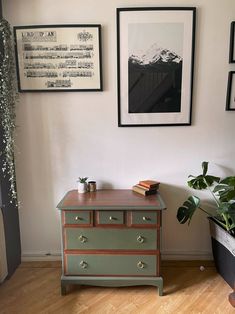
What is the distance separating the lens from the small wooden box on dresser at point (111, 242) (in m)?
1.82

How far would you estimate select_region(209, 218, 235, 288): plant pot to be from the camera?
1853 mm

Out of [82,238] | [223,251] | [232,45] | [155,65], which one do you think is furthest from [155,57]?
[223,251]

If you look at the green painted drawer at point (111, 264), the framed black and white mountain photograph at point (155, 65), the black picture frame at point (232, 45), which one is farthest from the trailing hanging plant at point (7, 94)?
the black picture frame at point (232, 45)

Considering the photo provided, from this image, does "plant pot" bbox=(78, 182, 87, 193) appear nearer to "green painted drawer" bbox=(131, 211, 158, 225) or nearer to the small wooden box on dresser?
the small wooden box on dresser

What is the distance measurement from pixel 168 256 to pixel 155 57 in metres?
1.79

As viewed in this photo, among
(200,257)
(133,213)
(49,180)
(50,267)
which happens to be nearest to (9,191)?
(49,180)

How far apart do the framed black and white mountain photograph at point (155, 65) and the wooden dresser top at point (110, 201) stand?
0.61m

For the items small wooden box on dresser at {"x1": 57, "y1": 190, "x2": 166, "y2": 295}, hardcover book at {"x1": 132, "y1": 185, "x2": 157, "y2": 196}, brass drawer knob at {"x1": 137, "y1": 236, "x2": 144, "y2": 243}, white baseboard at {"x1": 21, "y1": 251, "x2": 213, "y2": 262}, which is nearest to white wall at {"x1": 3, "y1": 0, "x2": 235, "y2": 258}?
white baseboard at {"x1": 21, "y1": 251, "x2": 213, "y2": 262}

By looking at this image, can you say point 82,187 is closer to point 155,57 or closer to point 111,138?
point 111,138

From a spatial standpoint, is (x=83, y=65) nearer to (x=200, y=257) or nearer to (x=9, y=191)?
Answer: (x=9, y=191)

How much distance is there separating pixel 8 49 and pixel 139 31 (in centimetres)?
104

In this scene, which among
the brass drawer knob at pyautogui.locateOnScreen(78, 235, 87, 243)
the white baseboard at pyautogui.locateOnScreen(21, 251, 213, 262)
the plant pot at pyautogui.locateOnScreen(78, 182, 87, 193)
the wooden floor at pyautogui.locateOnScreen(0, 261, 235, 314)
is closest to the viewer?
the wooden floor at pyautogui.locateOnScreen(0, 261, 235, 314)

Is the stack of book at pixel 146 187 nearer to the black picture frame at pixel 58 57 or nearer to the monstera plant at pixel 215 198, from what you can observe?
the monstera plant at pixel 215 198

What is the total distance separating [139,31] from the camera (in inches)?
78.5
